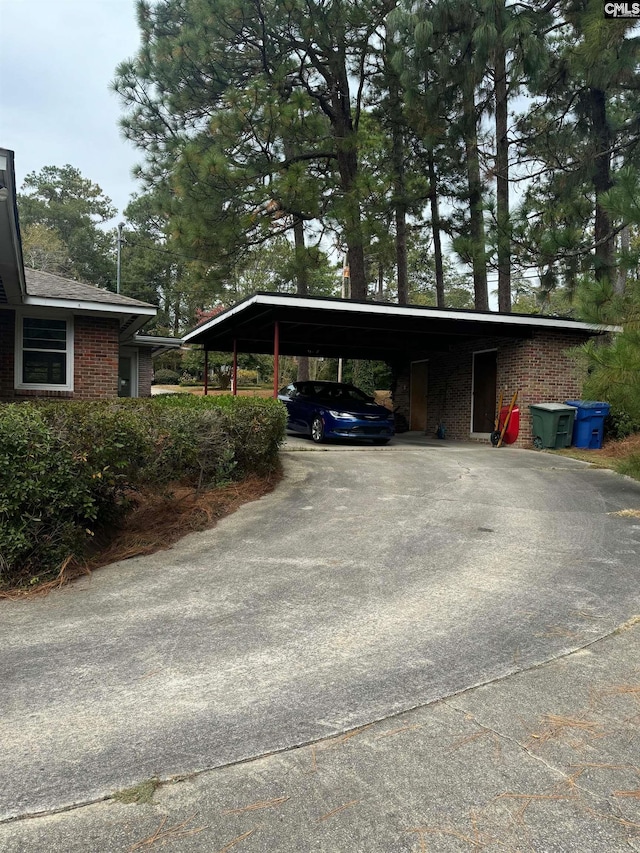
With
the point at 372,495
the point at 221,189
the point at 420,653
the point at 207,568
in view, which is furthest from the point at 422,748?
the point at 221,189

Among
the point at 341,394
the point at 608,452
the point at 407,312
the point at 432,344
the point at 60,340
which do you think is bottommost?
the point at 608,452

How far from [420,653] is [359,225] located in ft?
47.4

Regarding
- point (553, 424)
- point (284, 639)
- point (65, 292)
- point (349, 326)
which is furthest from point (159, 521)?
point (553, 424)

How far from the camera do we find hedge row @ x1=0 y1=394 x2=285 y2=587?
4.35 m

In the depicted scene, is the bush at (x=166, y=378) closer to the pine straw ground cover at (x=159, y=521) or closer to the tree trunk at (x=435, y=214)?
the tree trunk at (x=435, y=214)

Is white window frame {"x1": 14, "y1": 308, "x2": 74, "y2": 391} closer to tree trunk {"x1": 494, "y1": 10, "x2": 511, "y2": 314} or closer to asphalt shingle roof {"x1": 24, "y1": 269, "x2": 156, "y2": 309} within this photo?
asphalt shingle roof {"x1": 24, "y1": 269, "x2": 156, "y2": 309}

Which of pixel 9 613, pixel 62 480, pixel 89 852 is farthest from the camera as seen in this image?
pixel 62 480

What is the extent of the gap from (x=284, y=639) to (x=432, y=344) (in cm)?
1399

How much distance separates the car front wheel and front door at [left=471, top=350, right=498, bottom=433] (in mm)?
4601

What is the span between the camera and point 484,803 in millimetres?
2004

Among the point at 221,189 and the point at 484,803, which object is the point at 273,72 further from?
the point at 484,803

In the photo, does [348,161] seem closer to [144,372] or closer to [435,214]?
[435,214]

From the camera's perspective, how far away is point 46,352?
11.7 metres

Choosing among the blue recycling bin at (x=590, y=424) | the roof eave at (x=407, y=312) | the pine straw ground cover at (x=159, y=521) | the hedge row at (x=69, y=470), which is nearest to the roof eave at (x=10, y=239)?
the hedge row at (x=69, y=470)
